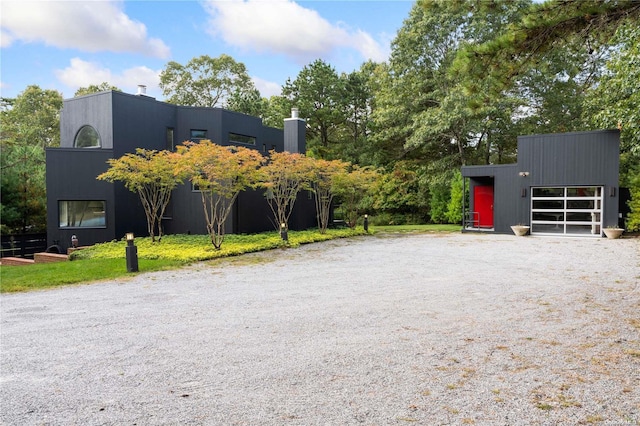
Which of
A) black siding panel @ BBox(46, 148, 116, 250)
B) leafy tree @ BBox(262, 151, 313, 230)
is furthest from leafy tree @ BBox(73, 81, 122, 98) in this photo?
leafy tree @ BBox(262, 151, 313, 230)

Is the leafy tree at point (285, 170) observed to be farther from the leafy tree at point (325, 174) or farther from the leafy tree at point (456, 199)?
the leafy tree at point (456, 199)

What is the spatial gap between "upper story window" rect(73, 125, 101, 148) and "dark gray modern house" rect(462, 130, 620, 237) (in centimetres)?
1505

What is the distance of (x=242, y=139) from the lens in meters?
17.8

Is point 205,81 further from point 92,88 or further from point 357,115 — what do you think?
point 357,115

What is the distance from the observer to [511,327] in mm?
4438

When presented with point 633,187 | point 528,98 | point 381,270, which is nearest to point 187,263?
point 381,270

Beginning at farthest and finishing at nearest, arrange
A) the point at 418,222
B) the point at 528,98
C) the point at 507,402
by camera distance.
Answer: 1. the point at 418,222
2. the point at 528,98
3. the point at 507,402

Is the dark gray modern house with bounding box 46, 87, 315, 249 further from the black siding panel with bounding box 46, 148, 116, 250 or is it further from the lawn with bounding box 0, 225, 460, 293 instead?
the lawn with bounding box 0, 225, 460, 293

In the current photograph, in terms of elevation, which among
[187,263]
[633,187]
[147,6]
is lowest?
[187,263]

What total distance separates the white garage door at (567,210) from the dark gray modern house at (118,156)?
11.0 metres

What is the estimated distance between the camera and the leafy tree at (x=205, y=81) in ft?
114

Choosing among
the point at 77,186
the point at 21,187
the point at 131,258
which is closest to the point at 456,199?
the point at 77,186

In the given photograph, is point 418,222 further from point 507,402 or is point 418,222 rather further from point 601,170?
point 507,402

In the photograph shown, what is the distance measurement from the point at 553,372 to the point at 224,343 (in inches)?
113
